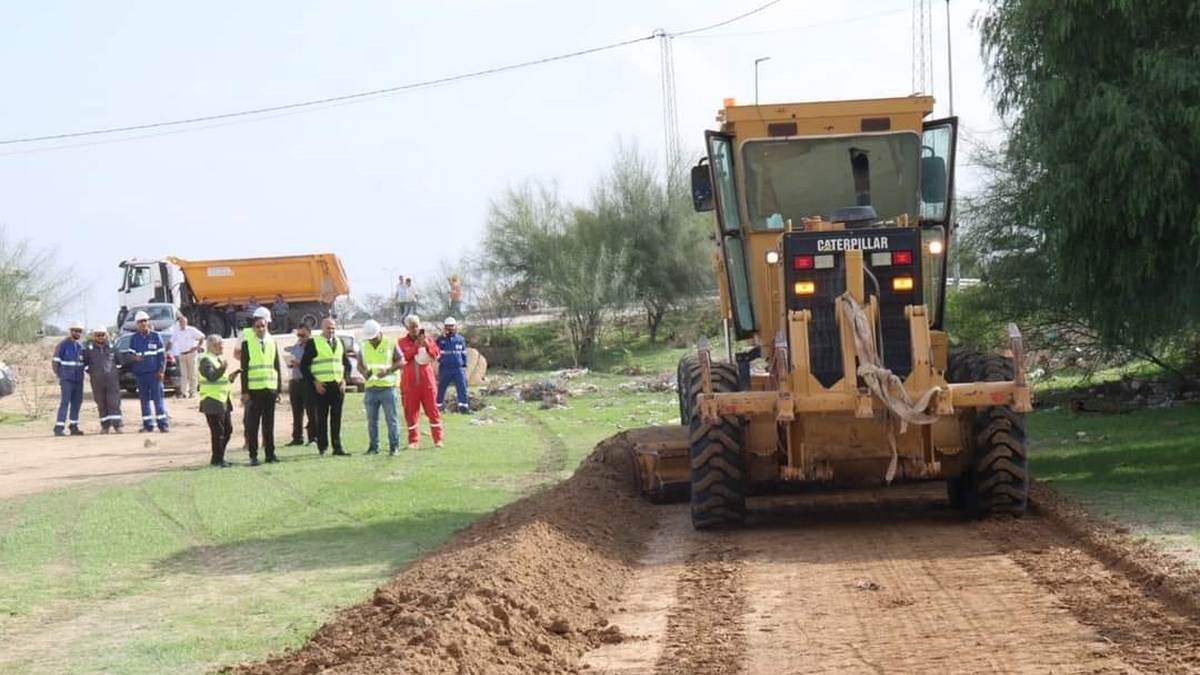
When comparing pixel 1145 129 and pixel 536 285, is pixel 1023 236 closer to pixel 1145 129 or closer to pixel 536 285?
pixel 1145 129

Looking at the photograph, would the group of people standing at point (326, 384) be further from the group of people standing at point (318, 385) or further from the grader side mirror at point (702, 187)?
the grader side mirror at point (702, 187)

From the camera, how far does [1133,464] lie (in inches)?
689

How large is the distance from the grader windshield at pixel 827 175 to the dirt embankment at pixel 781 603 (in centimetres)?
289

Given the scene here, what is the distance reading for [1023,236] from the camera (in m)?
21.2

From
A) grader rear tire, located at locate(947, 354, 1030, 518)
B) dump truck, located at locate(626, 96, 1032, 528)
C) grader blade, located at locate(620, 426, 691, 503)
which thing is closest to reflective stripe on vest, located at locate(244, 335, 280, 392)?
grader blade, located at locate(620, 426, 691, 503)

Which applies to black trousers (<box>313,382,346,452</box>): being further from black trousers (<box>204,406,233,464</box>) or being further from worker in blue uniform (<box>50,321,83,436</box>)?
worker in blue uniform (<box>50,321,83,436</box>)

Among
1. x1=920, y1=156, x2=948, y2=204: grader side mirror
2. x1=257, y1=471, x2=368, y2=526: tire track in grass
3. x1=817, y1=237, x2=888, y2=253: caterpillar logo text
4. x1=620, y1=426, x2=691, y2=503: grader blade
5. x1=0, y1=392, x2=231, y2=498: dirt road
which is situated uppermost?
x1=920, y1=156, x2=948, y2=204: grader side mirror

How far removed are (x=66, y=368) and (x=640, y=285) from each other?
24314mm

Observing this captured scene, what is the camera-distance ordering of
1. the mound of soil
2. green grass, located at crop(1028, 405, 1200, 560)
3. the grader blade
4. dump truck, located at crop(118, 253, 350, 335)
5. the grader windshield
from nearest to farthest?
the mound of soil, green grass, located at crop(1028, 405, 1200, 560), the grader windshield, the grader blade, dump truck, located at crop(118, 253, 350, 335)

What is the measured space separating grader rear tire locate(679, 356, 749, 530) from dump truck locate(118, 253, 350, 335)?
122ft

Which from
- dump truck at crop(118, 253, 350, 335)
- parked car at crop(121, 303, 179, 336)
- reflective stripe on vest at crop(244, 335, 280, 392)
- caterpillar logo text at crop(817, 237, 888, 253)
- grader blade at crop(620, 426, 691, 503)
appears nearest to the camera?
caterpillar logo text at crop(817, 237, 888, 253)

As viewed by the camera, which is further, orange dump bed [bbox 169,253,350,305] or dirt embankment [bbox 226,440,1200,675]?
orange dump bed [bbox 169,253,350,305]

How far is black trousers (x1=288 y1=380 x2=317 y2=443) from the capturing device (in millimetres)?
22058

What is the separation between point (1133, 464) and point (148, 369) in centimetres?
1586
